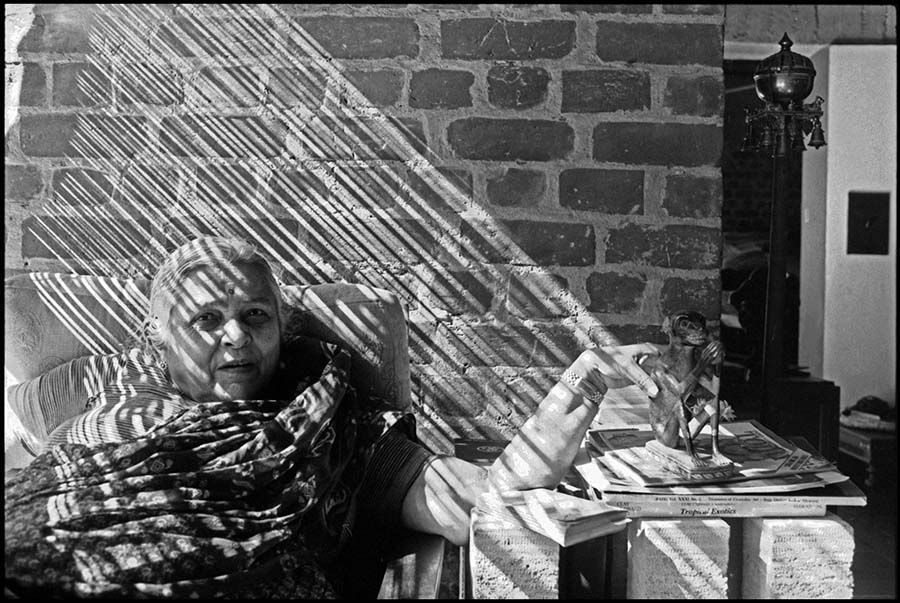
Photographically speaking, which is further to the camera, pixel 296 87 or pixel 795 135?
pixel 296 87

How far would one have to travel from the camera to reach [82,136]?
7.56 ft

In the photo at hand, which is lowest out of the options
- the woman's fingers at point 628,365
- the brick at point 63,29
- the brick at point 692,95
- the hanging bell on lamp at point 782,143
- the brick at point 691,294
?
the woman's fingers at point 628,365

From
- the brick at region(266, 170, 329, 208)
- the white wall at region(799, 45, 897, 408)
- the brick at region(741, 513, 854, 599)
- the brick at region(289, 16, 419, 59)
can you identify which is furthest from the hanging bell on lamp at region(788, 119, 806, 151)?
the white wall at region(799, 45, 897, 408)

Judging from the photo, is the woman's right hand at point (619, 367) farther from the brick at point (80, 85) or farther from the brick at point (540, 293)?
the brick at point (80, 85)

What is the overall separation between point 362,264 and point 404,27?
606 mm

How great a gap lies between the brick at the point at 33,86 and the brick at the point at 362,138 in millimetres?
657

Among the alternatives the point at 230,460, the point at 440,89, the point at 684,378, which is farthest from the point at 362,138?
the point at 684,378

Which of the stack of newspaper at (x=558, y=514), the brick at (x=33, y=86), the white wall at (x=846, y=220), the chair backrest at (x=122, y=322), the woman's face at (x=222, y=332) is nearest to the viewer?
the stack of newspaper at (x=558, y=514)

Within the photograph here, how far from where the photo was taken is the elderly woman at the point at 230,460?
4.86 ft

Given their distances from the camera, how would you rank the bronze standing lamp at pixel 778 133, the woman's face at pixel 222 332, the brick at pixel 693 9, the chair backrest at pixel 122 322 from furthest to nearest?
the brick at pixel 693 9 < the bronze standing lamp at pixel 778 133 < the chair backrest at pixel 122 322 < the woman's face at pixel 222 332

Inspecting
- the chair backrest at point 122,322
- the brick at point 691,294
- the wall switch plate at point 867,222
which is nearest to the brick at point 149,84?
the chair backrest at point 122,322

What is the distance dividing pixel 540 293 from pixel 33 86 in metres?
1.41

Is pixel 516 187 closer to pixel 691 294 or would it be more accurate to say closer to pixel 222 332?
pixel 691 294

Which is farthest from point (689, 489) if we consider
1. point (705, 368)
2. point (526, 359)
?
point (526, 359)
